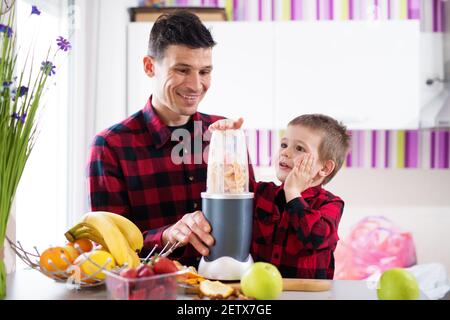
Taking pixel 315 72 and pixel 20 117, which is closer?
pixel 20 117

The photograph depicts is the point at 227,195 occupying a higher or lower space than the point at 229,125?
lower

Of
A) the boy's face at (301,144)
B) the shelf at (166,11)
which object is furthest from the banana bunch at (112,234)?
the shelf at (166,11)

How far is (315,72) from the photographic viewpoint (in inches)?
111

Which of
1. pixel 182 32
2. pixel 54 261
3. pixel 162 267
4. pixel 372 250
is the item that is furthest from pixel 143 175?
pixel 372 250

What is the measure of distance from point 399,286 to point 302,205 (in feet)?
1.23

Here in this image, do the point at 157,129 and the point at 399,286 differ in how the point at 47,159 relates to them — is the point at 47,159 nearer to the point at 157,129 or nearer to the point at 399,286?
the point at 157,129

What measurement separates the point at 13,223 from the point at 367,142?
2200 mm

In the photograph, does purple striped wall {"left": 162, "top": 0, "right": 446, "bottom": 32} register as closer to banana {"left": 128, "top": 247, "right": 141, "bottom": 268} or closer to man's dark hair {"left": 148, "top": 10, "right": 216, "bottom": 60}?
man's dark hair {"left": 148, "top": 10, "right": 216, "bottom": 60}

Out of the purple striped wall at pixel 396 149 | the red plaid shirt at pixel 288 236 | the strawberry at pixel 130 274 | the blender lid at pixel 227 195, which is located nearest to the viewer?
the strawberry at pixel 130 274

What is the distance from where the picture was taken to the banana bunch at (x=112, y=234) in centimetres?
109

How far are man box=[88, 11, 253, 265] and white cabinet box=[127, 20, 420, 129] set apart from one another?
110cm

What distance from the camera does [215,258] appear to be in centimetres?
117

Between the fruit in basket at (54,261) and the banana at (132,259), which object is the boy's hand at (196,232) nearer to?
the banana at (132,259)
